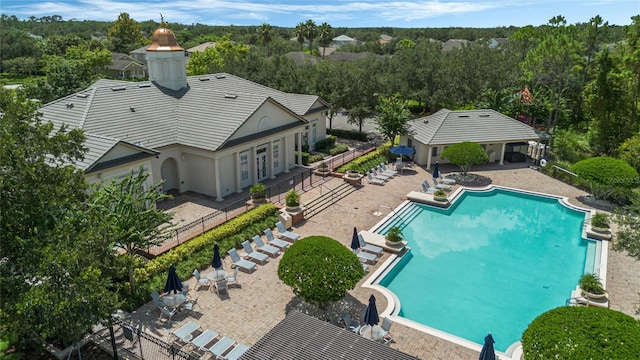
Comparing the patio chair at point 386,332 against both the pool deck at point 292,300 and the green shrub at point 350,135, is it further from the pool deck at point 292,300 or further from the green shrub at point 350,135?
the green shrub at point 350,135

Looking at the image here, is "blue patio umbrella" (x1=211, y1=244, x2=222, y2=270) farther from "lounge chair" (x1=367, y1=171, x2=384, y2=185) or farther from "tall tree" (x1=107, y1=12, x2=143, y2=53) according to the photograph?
"tall tree" (x1=107, y1=12, x2=143, y2=53)

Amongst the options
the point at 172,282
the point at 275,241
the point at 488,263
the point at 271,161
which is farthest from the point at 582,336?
the point at 271,161

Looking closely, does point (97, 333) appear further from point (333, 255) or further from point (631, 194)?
point (631, 194)

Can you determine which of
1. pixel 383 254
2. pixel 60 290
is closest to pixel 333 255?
pixel 383 254

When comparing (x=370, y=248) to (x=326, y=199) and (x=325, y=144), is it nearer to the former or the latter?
(x=326, y=199)

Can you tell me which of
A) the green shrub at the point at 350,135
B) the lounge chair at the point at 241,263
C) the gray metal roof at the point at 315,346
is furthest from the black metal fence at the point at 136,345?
Answer: the green shrub at the point at 350,135

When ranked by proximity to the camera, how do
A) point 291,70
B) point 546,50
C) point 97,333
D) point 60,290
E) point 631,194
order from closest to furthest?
point 60,290 → point 97,333 → point 631,194 → point 546,50 → point 291,70

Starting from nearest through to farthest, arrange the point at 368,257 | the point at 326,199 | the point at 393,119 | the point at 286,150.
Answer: the point at 368,257, the point at 326,199, the point at 286,150, the point at 393,119
